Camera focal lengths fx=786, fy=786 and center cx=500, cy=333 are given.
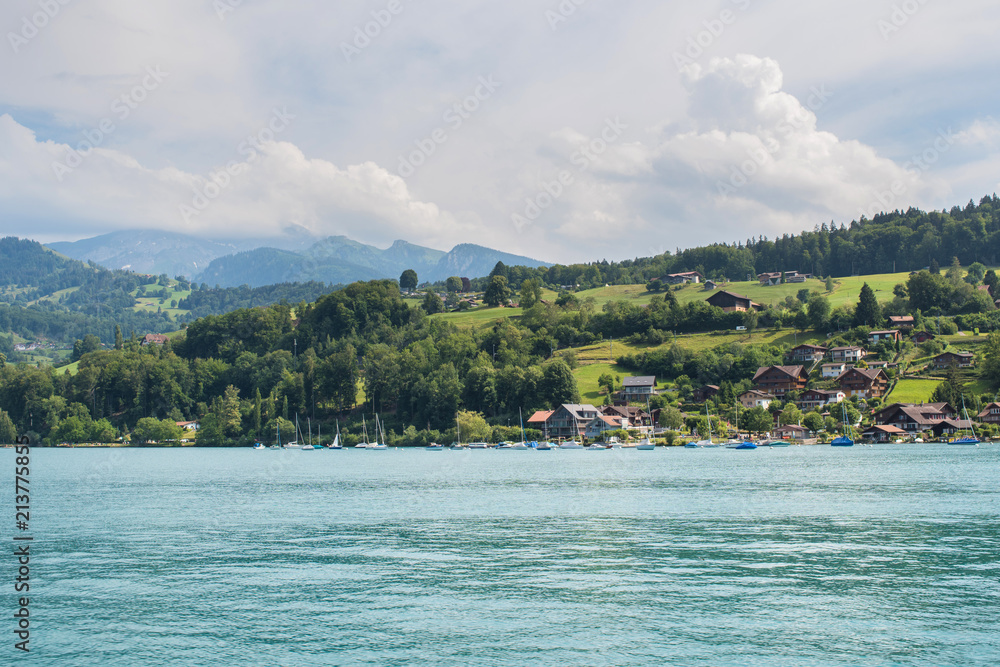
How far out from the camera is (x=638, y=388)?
14225 centimetres

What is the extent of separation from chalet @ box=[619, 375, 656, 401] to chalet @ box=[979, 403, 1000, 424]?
5075 centimetres

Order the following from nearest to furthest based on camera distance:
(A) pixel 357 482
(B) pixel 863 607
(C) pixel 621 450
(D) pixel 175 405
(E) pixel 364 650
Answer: (E) pixel 364 650, (B) pixel 863 607, (A) pixel 357 482, (C) pixel 621 450, (D) pixel 175 405

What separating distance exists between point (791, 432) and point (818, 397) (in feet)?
36.3

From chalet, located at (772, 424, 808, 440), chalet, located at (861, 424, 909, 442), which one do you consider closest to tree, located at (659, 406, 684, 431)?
chalet, located at (772, 424, 808, 440)

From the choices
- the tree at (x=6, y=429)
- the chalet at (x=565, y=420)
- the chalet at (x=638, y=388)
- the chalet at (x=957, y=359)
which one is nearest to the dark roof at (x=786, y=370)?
the chalet at (x=638, y=388)

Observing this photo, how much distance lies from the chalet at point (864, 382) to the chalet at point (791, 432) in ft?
44.1

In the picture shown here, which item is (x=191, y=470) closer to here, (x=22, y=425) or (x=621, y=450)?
(x=621, y=450)

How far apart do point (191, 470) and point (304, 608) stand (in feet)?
232

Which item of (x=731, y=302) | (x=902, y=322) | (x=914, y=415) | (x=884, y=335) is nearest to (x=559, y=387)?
(x=914, y=415)

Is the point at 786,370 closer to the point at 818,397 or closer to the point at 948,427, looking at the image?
the point at 818,397

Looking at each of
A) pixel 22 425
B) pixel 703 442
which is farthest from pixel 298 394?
pixel 703 442

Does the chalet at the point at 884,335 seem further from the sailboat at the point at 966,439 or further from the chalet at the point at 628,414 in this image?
the chalet at the point at 628,414

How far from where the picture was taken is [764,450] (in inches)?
4397

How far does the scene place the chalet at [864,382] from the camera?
131 meters
